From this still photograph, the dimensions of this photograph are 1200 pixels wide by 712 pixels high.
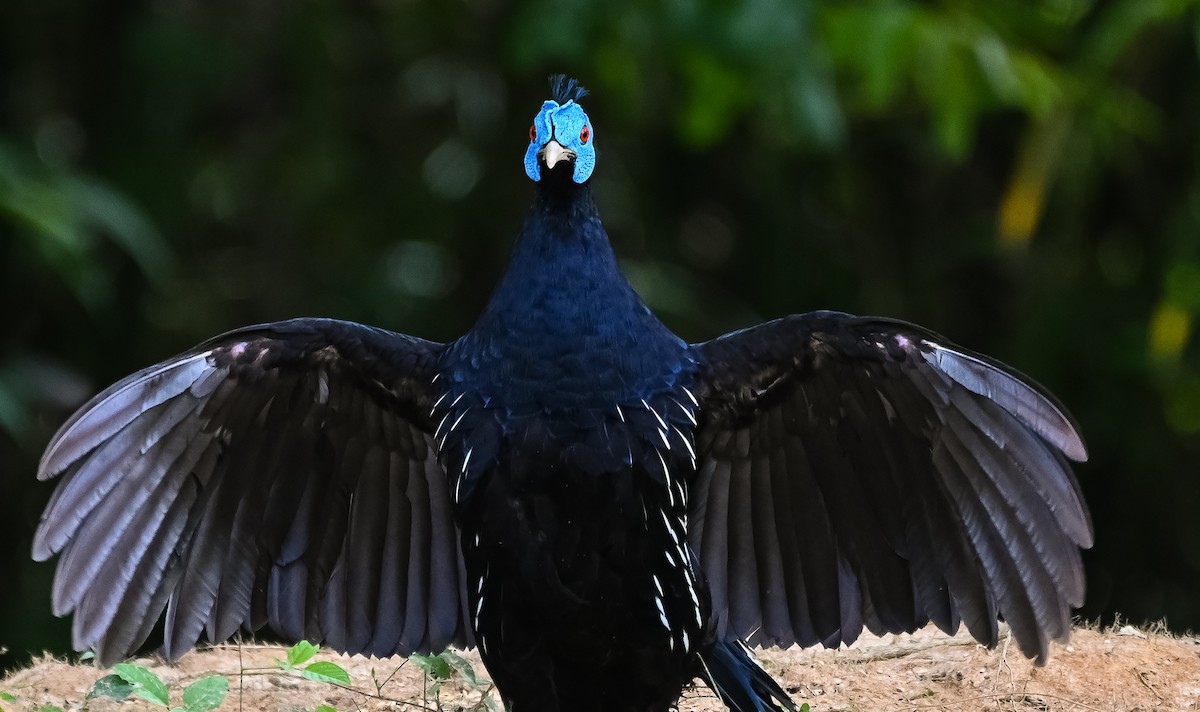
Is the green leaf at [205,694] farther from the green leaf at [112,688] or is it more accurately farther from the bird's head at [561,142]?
the bird's head at [561,142]

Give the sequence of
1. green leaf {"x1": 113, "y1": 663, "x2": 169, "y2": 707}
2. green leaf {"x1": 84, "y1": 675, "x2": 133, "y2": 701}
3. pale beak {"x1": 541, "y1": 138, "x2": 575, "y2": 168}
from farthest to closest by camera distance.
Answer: pale beak {"x1": 541, "y1": 138, "x2": 575, "y2": 168} < green leaf {"x1": 84, "y1": 675, "x2": 133, "y2": 701} < green leaf {"x1": 113, "y1": 663, "x2": 169, "y2": 707}

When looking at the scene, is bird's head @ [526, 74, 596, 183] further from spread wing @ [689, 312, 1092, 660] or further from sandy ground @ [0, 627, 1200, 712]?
sandy ground @ [0, 627, 1200, 712]

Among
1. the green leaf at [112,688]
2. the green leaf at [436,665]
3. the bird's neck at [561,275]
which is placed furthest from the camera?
the green leaf at [436,665]

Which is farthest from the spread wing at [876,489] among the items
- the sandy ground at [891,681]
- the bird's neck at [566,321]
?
the sandy ground at [891,681]

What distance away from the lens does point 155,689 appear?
3531mm

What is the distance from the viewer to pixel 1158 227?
775 centimetres

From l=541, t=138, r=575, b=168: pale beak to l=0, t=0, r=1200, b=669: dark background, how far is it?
2340 millimetres

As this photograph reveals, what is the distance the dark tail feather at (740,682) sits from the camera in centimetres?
391

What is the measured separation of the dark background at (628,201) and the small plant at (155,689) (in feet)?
9.42

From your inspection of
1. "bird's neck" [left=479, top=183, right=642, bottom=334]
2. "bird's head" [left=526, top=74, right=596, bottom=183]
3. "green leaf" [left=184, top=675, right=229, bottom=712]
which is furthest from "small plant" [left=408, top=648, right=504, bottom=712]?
"bird's head" [left=526, top=74, right=596, bottom=183]

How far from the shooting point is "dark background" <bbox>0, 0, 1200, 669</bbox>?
6.82 meters

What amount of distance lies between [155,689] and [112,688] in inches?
8.0

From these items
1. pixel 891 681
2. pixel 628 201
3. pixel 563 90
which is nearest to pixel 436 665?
pixel 891 681

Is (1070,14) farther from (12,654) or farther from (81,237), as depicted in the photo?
→ (12,654)
